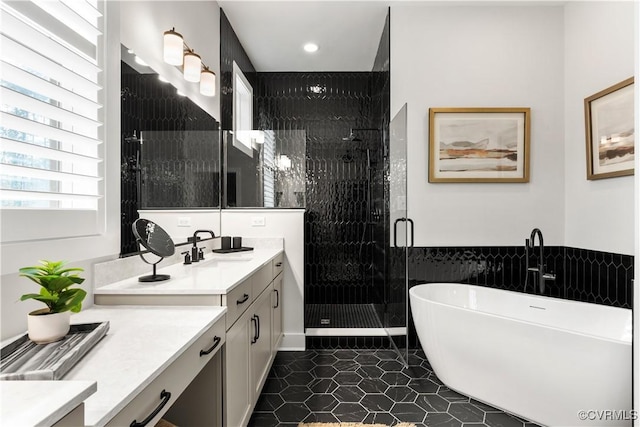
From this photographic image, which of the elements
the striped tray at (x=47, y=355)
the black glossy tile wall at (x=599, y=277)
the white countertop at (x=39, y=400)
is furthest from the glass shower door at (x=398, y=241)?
the white countertop at (x=39, y=400)

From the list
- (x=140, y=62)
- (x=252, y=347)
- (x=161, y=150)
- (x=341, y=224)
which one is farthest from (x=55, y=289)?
(x=341, y=224)

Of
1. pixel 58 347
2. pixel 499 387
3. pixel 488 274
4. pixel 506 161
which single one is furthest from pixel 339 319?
pixel 58 347

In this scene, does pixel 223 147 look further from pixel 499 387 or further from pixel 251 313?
pixel 499 387

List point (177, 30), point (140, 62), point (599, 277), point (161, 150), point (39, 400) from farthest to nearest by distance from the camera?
point (599, 277) < point (177, 30) < point (161, 150) < point (140, 62) < point (39, 400)

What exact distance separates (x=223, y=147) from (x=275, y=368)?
1904mm

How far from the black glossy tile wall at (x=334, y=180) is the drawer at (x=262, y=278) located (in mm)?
1698

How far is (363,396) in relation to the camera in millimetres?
2191

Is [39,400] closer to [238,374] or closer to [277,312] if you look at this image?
[238,374]

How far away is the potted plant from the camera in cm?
92

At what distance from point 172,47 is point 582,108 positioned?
3077mm

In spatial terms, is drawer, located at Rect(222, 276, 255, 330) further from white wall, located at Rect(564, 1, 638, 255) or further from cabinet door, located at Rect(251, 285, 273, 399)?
white wall, located at Rect(564, 1, 638, 255)

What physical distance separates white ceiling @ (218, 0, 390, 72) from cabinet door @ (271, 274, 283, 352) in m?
2.33

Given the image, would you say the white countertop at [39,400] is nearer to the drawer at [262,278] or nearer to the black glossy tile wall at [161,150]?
the black glossy tile wall at [161,150]

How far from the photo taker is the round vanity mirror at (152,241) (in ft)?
5.22
